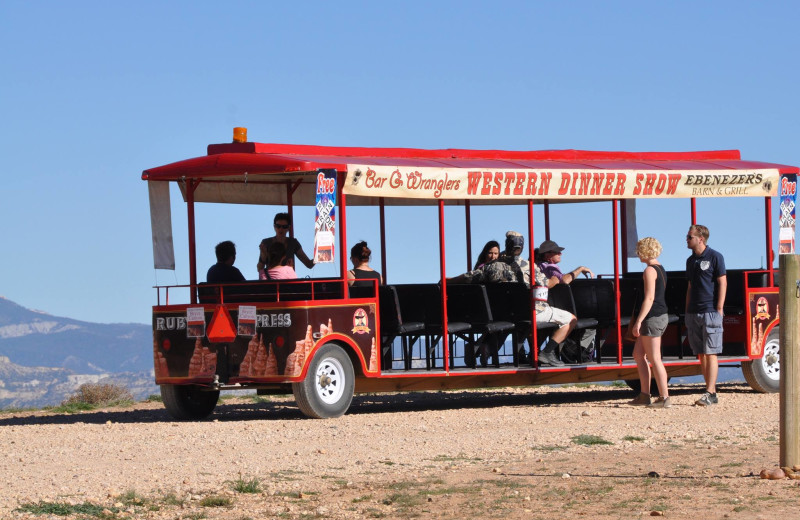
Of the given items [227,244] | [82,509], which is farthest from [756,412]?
[82,509]

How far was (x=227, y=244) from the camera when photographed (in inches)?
595

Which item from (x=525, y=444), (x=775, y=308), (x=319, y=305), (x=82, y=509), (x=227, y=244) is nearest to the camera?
(x=82, y=509)

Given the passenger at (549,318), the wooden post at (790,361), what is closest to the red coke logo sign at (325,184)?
the passenger at (549,318)

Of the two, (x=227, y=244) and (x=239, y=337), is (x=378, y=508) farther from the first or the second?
(x=227, y=244)

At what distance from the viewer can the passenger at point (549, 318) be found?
15766mm

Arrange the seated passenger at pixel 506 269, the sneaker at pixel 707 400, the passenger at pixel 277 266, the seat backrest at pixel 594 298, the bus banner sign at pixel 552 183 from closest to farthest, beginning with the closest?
1. the bus banner sign at pixel 552 183
2. the passenger at pixel 277 266
3. the sneaker at pixel 707 400
4. the seated passenger at pixel 506 269
5. the seat backrest at pixel 594 298

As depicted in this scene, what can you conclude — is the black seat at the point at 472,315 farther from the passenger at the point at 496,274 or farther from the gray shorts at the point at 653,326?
the gray shorts at the point at 653,326

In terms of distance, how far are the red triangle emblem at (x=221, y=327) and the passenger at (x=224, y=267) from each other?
2.10ft

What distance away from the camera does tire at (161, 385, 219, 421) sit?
15109mm

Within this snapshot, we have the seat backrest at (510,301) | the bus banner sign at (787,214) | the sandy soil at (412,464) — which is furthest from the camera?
the bus banner sign at (787,214)

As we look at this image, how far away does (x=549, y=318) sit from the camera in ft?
52.1

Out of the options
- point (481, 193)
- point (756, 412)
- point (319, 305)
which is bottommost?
point (756, 412)

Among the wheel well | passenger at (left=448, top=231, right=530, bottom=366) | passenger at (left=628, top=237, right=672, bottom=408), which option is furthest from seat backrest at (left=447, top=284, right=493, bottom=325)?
passenger at (left=628, top=237, right=672, bottom=408)

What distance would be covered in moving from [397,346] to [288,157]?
275 cm
